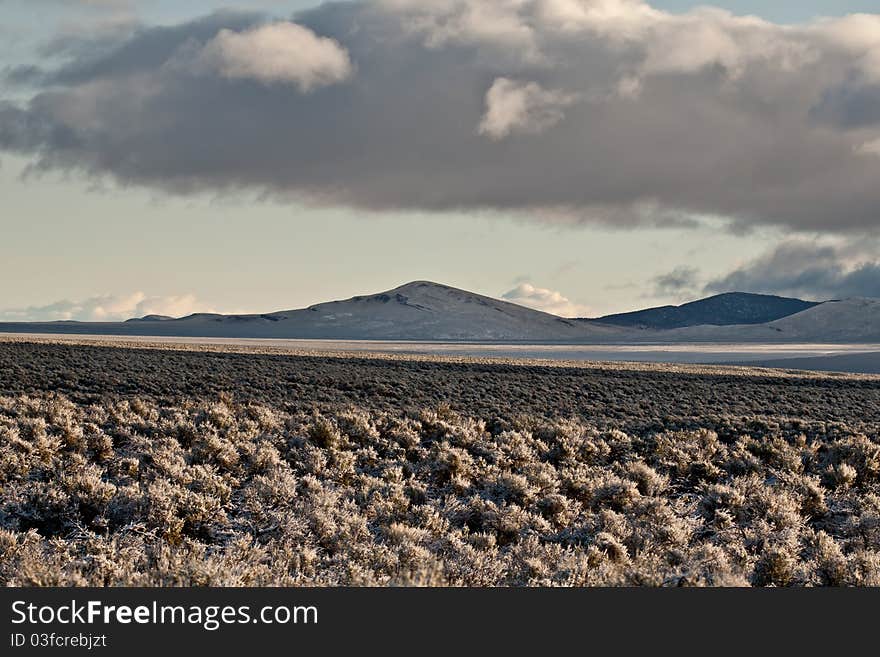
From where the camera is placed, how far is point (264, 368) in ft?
164

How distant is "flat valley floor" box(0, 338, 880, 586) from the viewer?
8.48 m

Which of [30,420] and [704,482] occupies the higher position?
[30,420]

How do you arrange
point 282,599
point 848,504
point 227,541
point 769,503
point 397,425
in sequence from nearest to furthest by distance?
1. point 282,599
2. point 227,541
3. point 769,503
4. point 848,504
5. point 397,425

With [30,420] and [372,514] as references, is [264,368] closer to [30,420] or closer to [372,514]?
[30,420]

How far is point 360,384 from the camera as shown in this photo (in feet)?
133

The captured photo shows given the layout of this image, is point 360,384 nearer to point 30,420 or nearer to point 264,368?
point 264,368

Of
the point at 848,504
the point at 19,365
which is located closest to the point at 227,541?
the point at 848,504

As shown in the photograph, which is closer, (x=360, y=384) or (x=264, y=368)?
(x=360, y=384)

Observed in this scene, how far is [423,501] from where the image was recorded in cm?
1245

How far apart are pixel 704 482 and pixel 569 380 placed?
109 feet

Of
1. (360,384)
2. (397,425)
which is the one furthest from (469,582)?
(360,384)

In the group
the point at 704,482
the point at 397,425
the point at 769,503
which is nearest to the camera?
the point at 769,503

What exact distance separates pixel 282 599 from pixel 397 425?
42.2ft

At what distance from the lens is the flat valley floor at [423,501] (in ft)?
27.8
